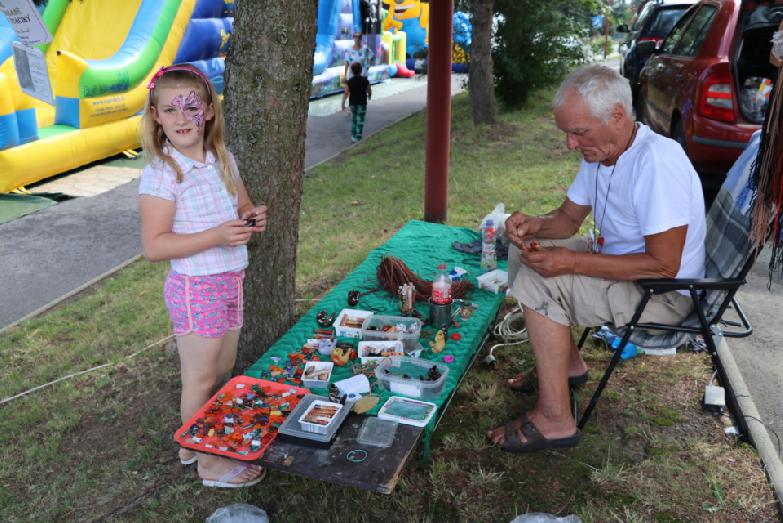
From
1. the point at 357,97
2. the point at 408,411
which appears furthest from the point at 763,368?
the point at 357,97

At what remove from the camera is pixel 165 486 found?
100 inches

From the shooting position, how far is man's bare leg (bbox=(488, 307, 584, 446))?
2.54 m

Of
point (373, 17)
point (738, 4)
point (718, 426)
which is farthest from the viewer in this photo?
point (373, 17)

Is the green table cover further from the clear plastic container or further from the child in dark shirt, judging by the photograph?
the child in dark shirt

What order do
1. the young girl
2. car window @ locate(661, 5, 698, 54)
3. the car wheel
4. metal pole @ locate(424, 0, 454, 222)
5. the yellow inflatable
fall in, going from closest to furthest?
the young girl
metal pole @ locate(424, 0, 454, 222)
the car wheel
car window @ locate(661, 5, 698, 54)
the yellow inflatable

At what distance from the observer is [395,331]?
124 inches

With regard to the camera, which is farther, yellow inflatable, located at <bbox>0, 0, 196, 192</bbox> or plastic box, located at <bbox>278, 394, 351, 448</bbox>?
yellow inflatable, located at <bbox>0, 0, 196, 192</bbox>

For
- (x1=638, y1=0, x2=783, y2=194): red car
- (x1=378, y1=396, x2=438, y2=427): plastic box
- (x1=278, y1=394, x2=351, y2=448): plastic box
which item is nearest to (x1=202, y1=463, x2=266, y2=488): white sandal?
(x1=278, y1=394, x2=351, y2=448): plastic box

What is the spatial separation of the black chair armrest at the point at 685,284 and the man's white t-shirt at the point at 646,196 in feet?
0.62

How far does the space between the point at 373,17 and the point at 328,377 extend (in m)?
16.5

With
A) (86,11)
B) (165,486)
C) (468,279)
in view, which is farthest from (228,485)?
(86,11)

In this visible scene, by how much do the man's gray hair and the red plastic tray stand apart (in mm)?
1618

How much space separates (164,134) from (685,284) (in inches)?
79.7

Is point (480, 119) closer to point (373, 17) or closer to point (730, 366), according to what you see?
point (730, 366)
